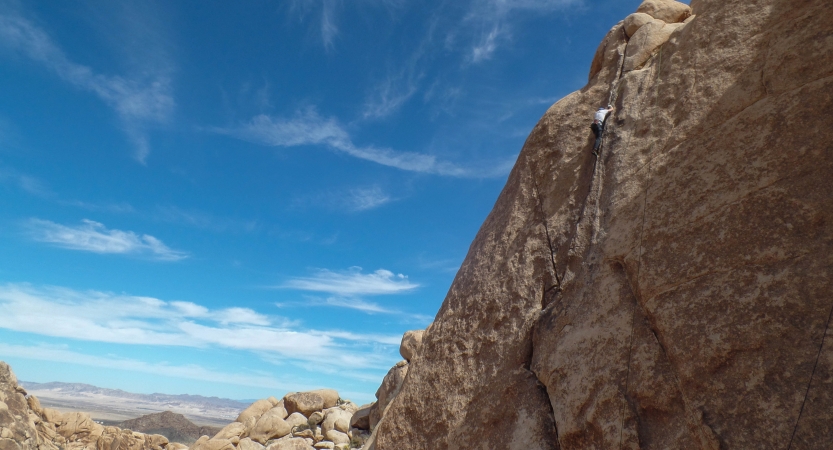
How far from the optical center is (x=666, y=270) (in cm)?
505

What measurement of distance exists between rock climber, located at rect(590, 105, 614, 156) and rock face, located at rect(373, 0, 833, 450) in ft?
0.41

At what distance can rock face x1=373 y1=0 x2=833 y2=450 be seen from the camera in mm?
4191

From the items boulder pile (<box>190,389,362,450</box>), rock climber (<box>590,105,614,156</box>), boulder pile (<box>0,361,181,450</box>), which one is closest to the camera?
rock climber (<box>590,105,614,156</box>)

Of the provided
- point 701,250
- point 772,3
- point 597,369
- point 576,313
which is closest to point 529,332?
point 576,313

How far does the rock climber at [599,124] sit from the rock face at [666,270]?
0.41 ft

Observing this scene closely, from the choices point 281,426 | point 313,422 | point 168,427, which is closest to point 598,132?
point 281,426

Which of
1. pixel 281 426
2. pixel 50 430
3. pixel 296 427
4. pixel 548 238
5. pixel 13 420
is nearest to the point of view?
pixel 548 238

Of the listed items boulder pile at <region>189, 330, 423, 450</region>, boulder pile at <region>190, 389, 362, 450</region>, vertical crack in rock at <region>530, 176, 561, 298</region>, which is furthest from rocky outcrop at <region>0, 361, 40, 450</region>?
boulder pile at <region>190, 389, 362, 450</region>

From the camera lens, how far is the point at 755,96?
516 cm

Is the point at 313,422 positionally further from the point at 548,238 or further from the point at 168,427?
the point at 168,427

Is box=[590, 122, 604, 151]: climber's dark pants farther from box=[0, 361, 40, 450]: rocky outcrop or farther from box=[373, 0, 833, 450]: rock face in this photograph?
box=[0, 361, 40, 450]: rocky outcrop

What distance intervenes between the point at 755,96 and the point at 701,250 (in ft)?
5.13

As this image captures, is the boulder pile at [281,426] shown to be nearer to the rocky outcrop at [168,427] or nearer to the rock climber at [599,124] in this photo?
the rock climber at [599,124]

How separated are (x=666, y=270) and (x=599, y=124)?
7.15 ft
